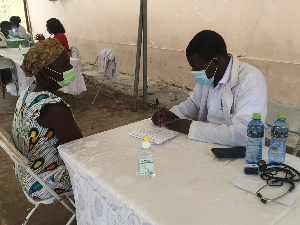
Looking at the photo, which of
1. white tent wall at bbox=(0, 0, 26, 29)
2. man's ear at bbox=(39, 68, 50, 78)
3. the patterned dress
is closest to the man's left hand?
the patterned dress

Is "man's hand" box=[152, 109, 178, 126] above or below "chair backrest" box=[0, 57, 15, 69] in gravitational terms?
above

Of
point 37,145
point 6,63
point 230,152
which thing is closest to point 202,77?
point 230,152

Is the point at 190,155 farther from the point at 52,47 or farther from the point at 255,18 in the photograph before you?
the point at 255,18

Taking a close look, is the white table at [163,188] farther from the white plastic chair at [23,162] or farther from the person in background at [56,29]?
the person in background at [56,29]

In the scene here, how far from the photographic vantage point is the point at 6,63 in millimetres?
4676

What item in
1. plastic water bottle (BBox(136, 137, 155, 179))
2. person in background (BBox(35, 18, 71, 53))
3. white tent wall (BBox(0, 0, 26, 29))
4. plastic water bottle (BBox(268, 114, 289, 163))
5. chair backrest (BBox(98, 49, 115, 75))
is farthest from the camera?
white tent wall (BBox(0, 0, 26, 29))

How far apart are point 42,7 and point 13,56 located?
19.7ft

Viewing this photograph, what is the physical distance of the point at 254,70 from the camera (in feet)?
5.84

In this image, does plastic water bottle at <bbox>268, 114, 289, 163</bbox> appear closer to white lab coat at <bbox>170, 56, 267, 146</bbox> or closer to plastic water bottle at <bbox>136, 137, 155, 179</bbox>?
white lab coat at <bbox>170, 56, 267, 146</bbox>

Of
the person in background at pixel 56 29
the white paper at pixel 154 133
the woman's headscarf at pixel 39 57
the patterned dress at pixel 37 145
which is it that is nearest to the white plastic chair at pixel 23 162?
the patterned dress at pixel 37 145

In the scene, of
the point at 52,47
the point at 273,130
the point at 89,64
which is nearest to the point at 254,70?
the point at 273,130

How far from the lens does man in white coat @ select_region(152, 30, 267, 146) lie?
63.4 inches

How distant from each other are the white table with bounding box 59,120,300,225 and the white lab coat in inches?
3.2

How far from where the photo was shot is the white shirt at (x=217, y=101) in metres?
1.84
